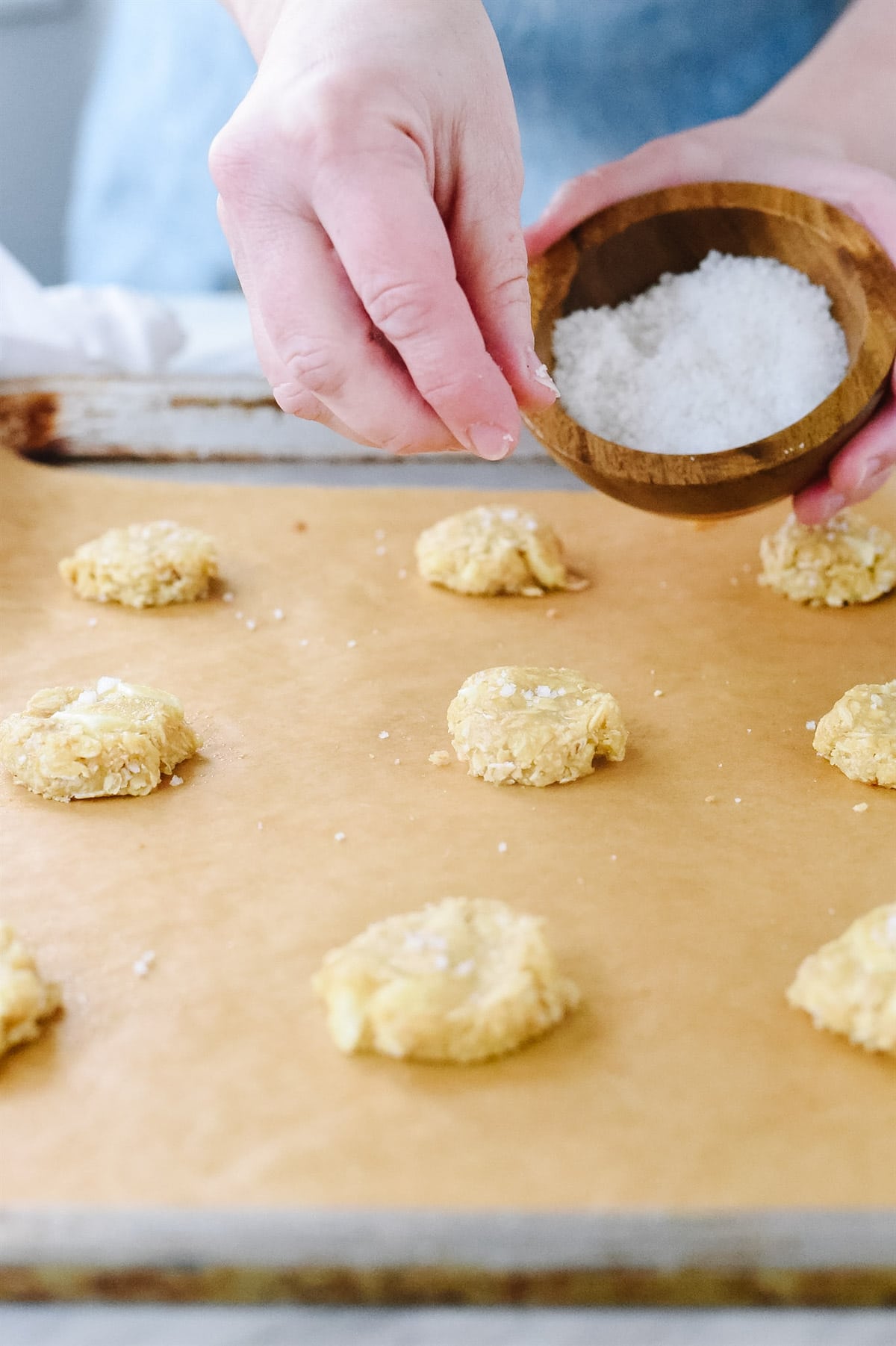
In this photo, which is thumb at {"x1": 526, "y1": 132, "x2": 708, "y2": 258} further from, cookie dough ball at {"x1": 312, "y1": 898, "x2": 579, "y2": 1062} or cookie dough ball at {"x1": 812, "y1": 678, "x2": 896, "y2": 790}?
cookie dough ball at {"x1": 312, "y1": 898, "x2": 579, "y2": 1062}

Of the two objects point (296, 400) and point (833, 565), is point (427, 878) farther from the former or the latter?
point (833, 565)

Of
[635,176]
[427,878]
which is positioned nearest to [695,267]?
[635,176]

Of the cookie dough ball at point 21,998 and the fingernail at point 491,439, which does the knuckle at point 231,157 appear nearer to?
the fingernail at point 491,439

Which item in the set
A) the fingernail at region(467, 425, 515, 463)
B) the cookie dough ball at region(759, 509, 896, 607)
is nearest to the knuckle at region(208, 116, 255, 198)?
the fingernail at region(467, 425, 515, 463)

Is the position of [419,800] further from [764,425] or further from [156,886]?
[764,425]

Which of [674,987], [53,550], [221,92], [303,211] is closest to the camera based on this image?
[674,987]

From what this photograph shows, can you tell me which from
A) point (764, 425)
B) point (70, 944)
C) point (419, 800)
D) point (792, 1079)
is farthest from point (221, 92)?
point (792, 1079)
